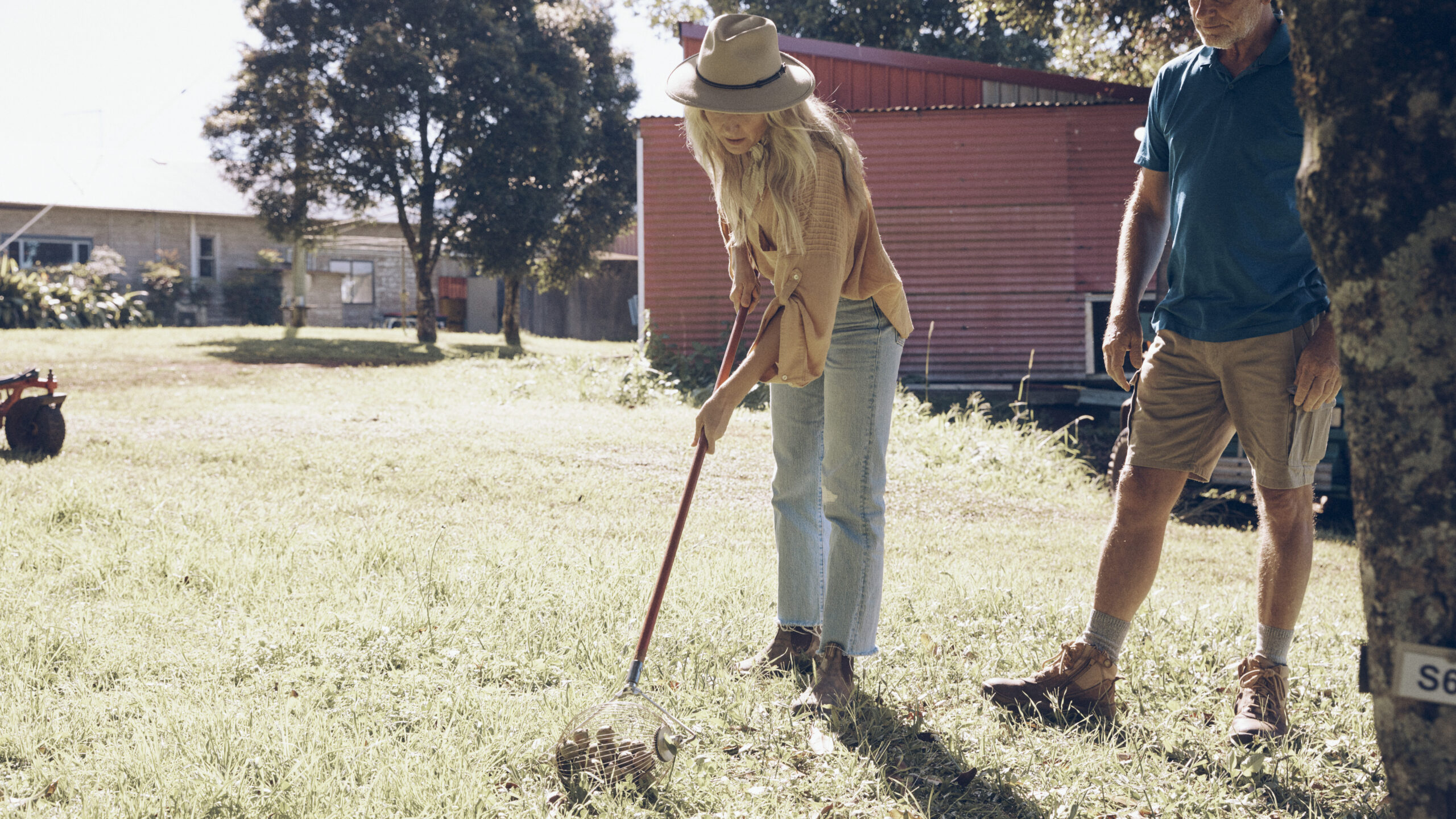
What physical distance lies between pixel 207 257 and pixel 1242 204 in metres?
32.3

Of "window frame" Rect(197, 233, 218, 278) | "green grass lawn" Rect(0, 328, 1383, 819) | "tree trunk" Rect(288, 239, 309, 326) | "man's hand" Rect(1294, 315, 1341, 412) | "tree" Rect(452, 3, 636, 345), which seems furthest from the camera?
"window frame" Rect(197, 233, 218, 278)

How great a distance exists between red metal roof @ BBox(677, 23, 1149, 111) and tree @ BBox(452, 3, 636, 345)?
29.0 ft

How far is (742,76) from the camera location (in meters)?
2.65

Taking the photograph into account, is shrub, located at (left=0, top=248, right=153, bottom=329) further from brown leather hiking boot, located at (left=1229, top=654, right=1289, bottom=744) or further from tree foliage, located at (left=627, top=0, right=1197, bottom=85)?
brown leather hiking boot, located at (left=1229, top=654, right=1289, bottom=744)

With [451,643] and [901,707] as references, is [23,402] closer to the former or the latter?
[451,643]

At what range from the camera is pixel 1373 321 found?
4.54ft

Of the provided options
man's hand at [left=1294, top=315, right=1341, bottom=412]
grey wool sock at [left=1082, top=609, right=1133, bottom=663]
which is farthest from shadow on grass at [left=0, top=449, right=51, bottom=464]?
man's hand at [left=1294, top=315, right=1341, bottom=412]

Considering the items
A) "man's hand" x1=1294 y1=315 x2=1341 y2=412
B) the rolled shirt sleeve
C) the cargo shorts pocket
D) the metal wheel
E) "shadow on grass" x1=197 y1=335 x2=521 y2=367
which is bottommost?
the metal wheel

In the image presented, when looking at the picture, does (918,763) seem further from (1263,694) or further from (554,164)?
(554,164)

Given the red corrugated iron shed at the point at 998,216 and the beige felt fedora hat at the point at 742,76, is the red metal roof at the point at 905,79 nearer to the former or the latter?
the red corrugated iron shed at the point at 998,216

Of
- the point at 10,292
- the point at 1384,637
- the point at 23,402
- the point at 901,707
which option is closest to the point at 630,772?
the point at 901,707

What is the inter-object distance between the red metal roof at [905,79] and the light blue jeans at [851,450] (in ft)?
38.2

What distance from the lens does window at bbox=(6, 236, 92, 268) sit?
27859mm

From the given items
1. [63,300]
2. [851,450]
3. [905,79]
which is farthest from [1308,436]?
[63,300]
